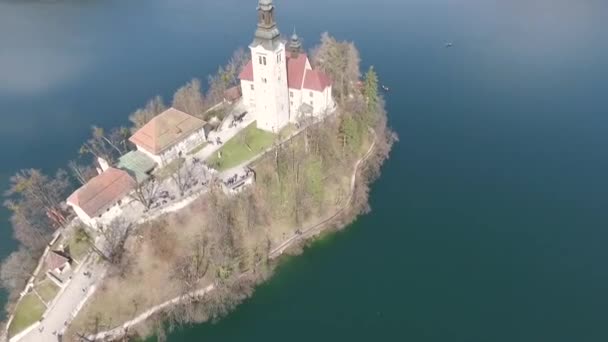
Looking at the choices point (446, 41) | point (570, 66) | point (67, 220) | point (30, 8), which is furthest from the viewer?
point (30, 8)

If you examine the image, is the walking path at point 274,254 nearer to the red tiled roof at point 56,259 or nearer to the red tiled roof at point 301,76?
the red tiled roof at point 56,259

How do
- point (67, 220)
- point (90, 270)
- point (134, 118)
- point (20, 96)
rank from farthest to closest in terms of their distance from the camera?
point (20, 96)
point (134, 118)
point (67, 220)
point (90, 270)

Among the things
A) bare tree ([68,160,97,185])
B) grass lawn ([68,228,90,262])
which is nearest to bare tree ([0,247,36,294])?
Answer: grass lawn ([68,228,90,262])

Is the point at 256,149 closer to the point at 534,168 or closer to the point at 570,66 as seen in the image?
the point at 534,168

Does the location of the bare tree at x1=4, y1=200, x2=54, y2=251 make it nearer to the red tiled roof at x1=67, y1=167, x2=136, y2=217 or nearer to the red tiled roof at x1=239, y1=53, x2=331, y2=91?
the red tiled roof at x1=67, y1=167, x2=136, y2=217

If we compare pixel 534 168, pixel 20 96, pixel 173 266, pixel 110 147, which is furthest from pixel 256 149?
pixel 20 96

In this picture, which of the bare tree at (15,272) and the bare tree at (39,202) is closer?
the bare tree at (15,272)

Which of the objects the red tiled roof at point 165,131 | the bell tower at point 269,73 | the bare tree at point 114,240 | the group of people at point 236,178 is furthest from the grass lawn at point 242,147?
the bare tree at point 114,240
